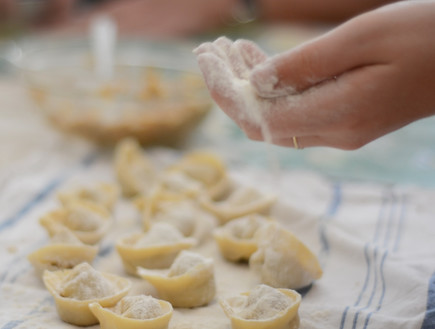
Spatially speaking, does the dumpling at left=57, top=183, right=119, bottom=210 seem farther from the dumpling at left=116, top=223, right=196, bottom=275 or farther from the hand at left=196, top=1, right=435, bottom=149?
the hand at left=196, top=1, right=435, bottom=149

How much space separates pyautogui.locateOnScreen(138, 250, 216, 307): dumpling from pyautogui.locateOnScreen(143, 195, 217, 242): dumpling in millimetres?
260

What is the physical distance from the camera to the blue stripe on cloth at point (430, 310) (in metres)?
1.07

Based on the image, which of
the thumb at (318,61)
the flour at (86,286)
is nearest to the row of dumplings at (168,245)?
the flour at (86,286)

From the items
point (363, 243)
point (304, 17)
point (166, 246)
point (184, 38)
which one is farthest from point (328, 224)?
point (304, 17)

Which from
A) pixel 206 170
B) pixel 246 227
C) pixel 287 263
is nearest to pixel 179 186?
pixel 206 170

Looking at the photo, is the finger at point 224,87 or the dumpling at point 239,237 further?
the dumpling at point 239,237

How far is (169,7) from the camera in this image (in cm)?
328

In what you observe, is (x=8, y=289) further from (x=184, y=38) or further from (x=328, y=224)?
(x=184, y=38)

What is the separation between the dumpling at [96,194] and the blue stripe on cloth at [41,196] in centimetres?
10

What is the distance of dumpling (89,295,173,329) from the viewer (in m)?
1.02

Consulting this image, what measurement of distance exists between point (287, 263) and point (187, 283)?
0.20 m

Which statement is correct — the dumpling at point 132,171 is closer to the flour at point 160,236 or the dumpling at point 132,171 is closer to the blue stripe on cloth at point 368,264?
the flour at point 160,236

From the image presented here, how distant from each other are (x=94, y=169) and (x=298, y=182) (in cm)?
62

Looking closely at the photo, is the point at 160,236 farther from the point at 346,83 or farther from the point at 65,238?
the point at 346,83
